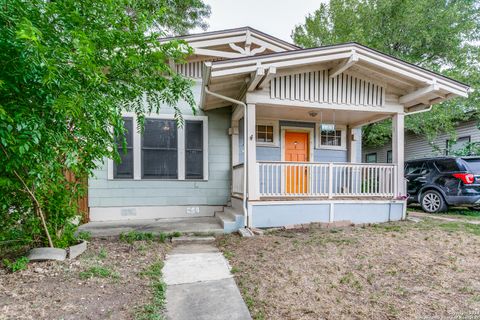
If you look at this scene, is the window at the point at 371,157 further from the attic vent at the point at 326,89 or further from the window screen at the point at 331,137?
the attic vent at the point at 326,89

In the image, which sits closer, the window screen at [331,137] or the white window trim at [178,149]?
the white window trim at [178,149]

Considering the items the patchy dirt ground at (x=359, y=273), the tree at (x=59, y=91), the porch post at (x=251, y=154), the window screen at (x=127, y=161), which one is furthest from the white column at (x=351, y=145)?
the window screen at (x=127, y=161)

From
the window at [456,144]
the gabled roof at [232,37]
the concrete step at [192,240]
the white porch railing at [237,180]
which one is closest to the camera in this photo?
the concrete step at [192,240]

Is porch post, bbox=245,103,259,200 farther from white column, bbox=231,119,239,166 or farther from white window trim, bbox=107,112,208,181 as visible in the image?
white window trim, bbox=107,112,208,181

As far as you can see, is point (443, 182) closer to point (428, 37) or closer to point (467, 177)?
point (467, 177)

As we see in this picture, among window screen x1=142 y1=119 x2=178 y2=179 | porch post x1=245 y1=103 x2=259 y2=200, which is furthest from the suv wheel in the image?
window screen x1=142 y1=119 x2=178 y2=179

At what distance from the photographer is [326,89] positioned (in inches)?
208

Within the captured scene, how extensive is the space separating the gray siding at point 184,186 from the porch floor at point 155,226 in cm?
46

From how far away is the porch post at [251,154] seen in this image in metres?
4.90

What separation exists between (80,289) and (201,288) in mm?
1180

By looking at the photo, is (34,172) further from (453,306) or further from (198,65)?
(198,65)

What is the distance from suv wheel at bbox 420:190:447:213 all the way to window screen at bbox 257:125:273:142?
15.4 ft

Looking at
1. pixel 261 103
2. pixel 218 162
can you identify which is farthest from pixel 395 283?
pixel 218 162

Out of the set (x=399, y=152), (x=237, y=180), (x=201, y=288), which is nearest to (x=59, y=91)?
(x=201, y=288)
